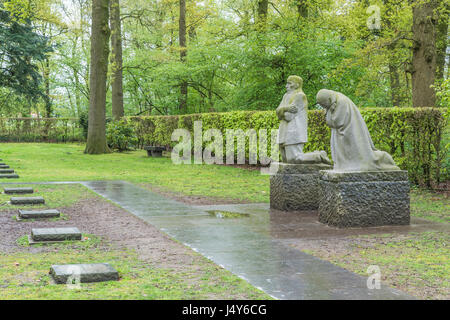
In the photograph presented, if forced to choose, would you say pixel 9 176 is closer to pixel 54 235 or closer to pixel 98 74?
pixel 54 235

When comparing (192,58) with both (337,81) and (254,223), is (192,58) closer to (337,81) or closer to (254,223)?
(337,81)

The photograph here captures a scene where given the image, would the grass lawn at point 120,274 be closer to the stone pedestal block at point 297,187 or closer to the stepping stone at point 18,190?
the stone pedestal block at point 297,187

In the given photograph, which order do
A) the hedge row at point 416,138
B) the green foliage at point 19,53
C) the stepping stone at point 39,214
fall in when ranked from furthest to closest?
the green foliage at point 19,53, the hedge row at point 416,138, the stepping stone at point 39,214

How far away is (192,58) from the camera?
99.9 feet

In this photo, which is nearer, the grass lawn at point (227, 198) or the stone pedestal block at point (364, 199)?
the grass lawn at point (227, 198)

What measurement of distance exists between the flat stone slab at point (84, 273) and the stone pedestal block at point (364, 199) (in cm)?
408

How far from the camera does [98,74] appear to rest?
24.8 meters

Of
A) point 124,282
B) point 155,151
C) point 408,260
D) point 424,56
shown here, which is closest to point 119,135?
point 155,151

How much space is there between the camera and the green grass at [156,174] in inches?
518

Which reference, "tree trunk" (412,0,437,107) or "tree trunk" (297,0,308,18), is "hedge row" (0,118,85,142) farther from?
"tree trunk" (412,0,437,107)

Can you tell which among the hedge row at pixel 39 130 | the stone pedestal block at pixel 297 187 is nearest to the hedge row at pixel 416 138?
the stone pedestal block at pixel 297 187

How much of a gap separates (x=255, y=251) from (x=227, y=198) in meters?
5.32

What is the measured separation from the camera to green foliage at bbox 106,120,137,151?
28125mm
